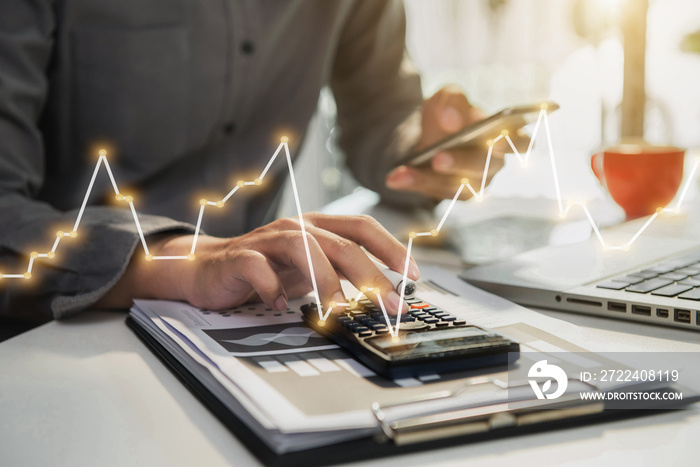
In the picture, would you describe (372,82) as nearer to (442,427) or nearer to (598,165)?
(598,165)

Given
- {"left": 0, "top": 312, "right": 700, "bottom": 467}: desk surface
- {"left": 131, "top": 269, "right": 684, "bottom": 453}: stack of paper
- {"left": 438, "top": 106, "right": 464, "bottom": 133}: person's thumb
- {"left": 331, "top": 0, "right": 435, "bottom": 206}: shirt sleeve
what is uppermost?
{"left": 331, "top": 0, "right": 435, "bottom": 206}: shirt sleeve

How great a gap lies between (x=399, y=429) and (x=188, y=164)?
83 cm

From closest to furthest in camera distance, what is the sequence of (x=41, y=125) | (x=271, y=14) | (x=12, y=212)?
(x=12, y=212)
(x=41, y=125)
(x=271, y=14)

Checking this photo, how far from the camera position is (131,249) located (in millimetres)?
645

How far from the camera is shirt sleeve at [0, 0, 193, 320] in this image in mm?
647

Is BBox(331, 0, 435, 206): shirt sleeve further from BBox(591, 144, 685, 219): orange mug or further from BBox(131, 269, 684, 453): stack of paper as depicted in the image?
BBox(131, 269, 684, 453): stack of paper

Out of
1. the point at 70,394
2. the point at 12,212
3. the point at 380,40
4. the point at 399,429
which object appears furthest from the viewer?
the point at 380,40

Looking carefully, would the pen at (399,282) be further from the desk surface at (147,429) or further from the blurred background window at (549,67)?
the blurred background window at (549,67)

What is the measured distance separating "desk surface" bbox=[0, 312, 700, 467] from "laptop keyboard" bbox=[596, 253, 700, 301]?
5 cm

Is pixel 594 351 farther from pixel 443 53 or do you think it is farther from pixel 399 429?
pixel 443 53

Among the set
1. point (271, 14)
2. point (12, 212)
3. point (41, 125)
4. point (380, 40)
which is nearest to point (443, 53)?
point (380, 40)

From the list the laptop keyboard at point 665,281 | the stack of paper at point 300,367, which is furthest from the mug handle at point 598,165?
the stack of paper at point 300,367

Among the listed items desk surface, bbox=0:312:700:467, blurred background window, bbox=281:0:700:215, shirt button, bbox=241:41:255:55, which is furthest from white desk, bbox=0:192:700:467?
blurred background window, bbox=281:0:700:215

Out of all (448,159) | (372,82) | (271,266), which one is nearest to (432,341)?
(271,266)
